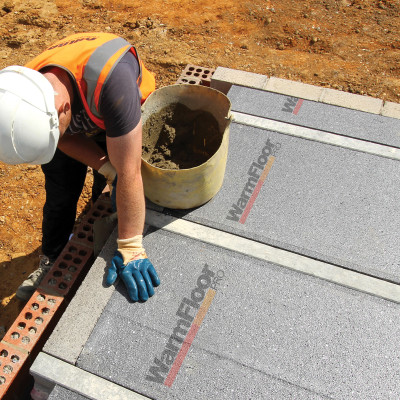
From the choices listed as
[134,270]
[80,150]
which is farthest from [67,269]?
[80,150]

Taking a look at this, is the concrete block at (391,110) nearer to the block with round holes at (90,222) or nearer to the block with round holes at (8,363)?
the block with round holes at (90,222)

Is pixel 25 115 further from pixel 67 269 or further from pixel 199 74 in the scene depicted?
pixel 199 74

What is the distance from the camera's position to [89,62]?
2.32 metres

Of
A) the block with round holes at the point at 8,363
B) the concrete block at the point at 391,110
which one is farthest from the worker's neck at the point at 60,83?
the concrete block at the point at 391,110

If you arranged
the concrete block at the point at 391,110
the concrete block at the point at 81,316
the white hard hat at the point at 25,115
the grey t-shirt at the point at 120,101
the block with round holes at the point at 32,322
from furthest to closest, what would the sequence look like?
the concrete block at the point at 391,110
the block with round holes at the point at 32,322
the concrete block at the point at 81,316
the grey t-shirt at the point at 120,101
the white hard hat at the point at 25,115

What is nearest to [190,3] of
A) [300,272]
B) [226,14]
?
[226,14]

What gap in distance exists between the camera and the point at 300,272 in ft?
8.97

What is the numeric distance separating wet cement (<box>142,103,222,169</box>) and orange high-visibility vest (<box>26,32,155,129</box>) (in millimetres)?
680

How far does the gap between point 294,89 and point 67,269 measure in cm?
286

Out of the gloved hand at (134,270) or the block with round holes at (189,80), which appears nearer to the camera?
the gloved hand at (134,270)

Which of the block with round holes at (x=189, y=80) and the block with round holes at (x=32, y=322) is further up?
the block with round holes at (x=189, y=80)

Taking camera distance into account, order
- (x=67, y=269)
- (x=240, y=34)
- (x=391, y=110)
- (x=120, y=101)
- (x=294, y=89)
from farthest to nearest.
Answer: (x=240, y=34)
(x=294, y=89)
(x=391, y=110)
(x=67, y=269)
(x=120, y=101)

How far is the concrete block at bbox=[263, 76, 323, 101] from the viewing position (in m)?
4.06

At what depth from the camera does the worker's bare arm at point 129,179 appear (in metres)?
2.36
